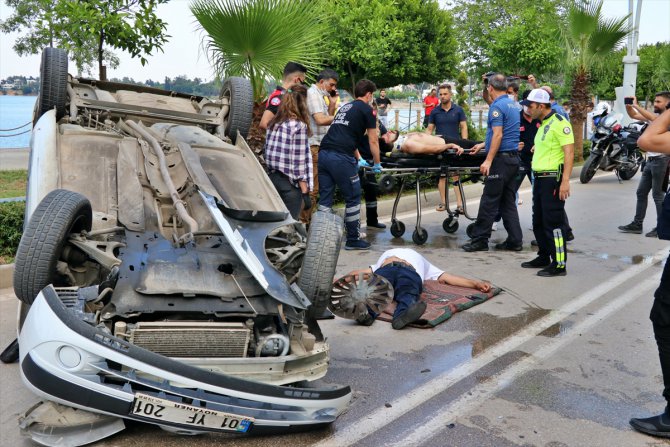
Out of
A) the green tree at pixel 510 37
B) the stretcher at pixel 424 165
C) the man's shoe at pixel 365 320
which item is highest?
the green tree at pixel 510 37

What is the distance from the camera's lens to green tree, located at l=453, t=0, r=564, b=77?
26.3m

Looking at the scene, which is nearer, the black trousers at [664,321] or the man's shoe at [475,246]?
the black trousers at [664,321]

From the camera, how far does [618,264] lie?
8.59 m

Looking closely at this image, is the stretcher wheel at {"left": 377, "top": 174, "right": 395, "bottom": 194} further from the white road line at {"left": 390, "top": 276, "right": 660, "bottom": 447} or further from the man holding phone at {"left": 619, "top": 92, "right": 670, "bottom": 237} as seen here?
the man holding phone at {"left": 619, "top": 92, "right": 670, "bottom": 237}

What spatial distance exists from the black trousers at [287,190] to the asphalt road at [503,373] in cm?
101

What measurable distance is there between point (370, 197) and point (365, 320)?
4621 millimetres

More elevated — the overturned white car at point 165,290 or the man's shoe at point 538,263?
the overturned white car at point 165,290

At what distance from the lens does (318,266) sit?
4492mm

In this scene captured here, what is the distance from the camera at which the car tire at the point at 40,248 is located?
4.00 meters

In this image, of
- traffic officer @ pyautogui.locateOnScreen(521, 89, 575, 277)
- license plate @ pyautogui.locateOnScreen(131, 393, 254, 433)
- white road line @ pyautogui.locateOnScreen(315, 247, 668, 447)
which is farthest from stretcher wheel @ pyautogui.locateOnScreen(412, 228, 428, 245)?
license plate @ pyautogui.locateOnScreen(131, 393, 254, 433)

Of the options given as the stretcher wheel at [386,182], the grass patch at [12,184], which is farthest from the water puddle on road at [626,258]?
the grass patch at [12,184]

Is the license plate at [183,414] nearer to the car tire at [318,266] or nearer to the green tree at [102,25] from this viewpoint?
the car tire at [318,266]

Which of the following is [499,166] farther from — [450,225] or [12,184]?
[12,184]

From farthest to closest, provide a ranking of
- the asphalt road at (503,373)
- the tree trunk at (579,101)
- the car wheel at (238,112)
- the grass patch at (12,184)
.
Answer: the tree trunk at (579,101) → the grass patch at (12,184) → the car wheel at (238,112) → the asphalt road at (503,373)
